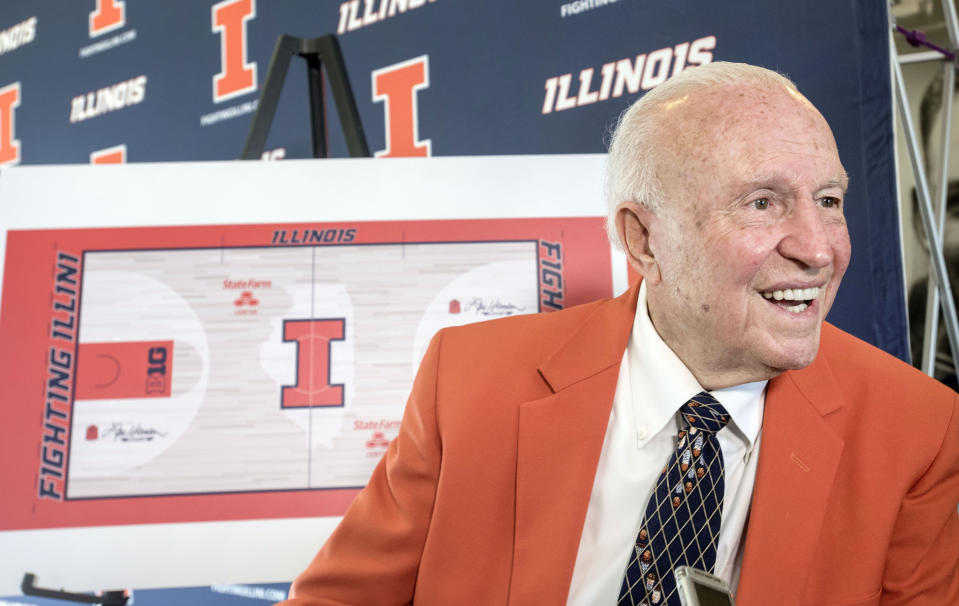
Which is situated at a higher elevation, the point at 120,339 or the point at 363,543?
the point at 120,339

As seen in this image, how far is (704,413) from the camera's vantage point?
1005 mm

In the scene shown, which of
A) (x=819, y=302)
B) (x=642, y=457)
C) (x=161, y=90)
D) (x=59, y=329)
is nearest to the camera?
(x=819, y=302)

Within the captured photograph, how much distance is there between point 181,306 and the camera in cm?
140

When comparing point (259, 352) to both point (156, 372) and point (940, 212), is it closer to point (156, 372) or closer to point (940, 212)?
point (156, 372)

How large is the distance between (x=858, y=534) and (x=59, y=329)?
4.70 ft

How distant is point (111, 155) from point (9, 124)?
2.23 feet

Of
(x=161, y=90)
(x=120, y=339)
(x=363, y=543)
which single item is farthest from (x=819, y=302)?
(x=161, y=90)

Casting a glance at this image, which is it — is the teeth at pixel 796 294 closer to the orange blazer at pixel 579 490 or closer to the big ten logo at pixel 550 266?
the orange blazer at pixel 579 490

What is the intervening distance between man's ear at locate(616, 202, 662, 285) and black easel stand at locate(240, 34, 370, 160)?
707 mm

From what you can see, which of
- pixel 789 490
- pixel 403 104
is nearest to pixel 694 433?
pixel 789 490

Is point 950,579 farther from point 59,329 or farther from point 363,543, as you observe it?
point 59,329

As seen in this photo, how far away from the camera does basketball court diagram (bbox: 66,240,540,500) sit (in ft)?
4.47

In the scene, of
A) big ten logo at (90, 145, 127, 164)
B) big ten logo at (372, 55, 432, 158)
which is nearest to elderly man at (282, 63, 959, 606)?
big ten logo at (372, 55, 432, 158)

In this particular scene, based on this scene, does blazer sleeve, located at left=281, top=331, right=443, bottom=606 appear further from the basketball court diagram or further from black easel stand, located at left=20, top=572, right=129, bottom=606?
black easel stand, located at left=20, top=572, right=129, bottom=606
